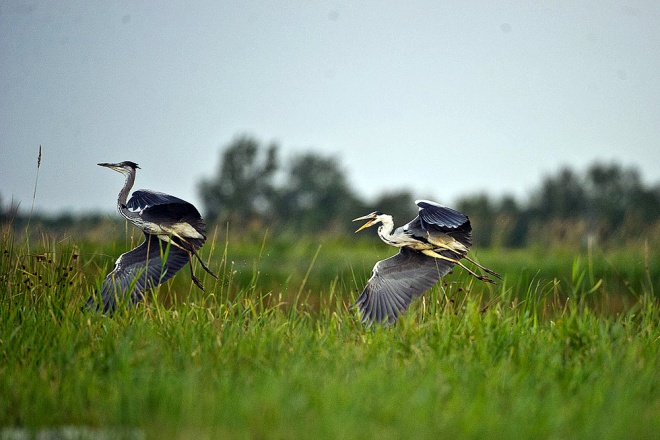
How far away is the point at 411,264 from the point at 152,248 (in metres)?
1.96

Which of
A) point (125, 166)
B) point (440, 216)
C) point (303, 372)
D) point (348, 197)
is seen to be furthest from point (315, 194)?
point (303, 372)

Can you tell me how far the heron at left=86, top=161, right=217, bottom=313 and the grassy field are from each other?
0.64 feet

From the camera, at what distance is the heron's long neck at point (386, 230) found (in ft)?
18.7

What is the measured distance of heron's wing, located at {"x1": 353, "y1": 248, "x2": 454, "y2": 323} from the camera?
5.48m

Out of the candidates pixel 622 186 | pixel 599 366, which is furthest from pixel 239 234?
pixel 622 186

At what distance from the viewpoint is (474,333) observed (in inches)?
196

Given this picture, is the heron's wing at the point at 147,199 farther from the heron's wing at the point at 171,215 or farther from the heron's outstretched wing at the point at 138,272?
the heron's outstretched wing at the point at 138,272

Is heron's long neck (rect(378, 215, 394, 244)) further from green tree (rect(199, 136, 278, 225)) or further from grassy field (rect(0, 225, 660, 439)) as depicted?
green tree (rect(199, 136, 278, 225))

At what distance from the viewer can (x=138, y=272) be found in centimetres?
556

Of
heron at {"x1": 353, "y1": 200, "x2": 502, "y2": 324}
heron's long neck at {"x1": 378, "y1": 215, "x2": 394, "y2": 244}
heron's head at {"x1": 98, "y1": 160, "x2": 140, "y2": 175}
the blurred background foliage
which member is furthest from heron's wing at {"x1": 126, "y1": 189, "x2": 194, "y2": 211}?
the blurred background foliage

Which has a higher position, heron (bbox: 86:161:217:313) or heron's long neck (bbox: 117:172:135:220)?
heron's long neck (bbox: 117:172:135:220)

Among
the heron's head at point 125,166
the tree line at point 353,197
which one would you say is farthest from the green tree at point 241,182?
the heron's head at point 125,166

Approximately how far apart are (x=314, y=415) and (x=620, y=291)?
34.4 ft

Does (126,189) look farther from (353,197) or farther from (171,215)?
(353,197)
